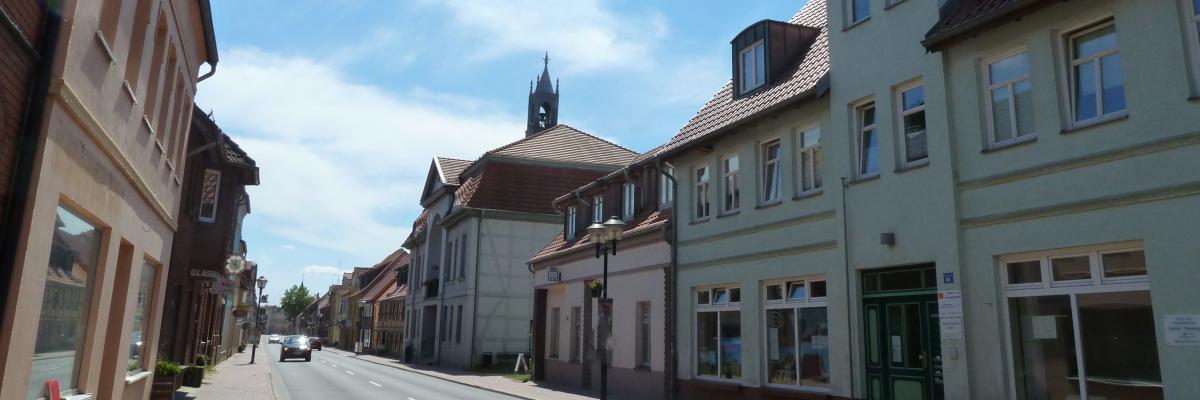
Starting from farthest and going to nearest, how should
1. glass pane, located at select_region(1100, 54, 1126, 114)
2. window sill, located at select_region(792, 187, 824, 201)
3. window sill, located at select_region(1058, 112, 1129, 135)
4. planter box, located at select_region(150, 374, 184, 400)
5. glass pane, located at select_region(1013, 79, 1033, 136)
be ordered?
planter box, located at select_region(150, 374, 184, 400) → window sill, located at select_region(792, 187, 824, 201) → glass pane, located at select_region(1013, 79, 1033, 136) → glass pane, located at select_region(1100, 54, 1126, 114) → window sill, located at select_region(1058, 112, 1129, 135)

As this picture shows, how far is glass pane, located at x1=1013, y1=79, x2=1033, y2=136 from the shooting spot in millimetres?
10633

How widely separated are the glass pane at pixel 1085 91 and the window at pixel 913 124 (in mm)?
2312

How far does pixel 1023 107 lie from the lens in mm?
10750

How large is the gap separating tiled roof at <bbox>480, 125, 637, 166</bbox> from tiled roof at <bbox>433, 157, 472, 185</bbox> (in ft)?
19.2

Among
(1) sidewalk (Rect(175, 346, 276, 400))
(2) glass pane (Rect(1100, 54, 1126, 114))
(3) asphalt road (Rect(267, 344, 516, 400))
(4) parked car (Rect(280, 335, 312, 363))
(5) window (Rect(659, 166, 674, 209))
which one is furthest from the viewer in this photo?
(4) parked car (Rect(280, 335, 312, 363))

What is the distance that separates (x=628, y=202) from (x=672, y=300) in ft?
16.6

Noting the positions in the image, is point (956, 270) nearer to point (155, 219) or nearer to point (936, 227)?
point (936, 227)

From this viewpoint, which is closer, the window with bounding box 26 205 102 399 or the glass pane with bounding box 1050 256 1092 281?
the window with bounding box 26 205 102 399

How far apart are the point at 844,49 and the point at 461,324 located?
27.7 m

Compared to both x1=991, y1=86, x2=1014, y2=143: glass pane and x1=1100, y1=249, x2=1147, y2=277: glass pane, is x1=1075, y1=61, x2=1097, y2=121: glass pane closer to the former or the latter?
x1=991, y1=86, x2=1014, y2=143: glass pane

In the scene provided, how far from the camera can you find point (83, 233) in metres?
7.92

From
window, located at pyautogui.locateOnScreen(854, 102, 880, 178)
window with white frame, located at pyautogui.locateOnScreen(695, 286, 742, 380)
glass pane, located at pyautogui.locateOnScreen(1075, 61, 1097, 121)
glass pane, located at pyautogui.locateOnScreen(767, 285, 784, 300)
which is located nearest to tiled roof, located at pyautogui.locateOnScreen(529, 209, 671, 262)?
window with white frame, located at pyautogui.locateOnScreen(695, 286, 742, 380)

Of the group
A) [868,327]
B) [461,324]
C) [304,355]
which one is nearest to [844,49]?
[868,327]

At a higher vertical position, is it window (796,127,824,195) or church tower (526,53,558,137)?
church tower (526,53,558,137)
